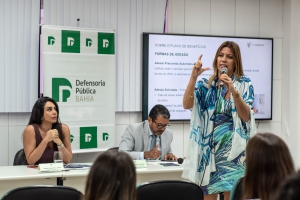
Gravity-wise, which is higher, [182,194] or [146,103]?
[146,103]

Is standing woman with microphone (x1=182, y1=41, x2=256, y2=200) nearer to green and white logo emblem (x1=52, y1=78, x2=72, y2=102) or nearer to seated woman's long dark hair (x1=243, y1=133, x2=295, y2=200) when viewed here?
seated woman's long dark hair (x1=243, y1=133, x2=295, y2=200)

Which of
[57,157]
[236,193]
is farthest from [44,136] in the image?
[236,193]

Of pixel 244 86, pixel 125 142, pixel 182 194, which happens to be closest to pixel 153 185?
pixel 182 194

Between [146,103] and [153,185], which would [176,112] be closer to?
[146,103]

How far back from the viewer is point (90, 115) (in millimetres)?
5406

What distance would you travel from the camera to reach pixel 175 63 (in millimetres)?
5953

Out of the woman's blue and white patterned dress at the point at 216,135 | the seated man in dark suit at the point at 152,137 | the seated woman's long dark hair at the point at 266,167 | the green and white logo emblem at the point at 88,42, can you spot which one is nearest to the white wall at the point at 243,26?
the green and white logo emblem at the point at 88,42

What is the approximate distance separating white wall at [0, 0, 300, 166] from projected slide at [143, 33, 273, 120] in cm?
16

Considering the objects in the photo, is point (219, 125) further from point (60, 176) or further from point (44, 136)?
point (44, 136)

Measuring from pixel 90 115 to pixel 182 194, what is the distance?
123 inches

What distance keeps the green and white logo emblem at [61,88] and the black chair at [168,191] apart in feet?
10.0

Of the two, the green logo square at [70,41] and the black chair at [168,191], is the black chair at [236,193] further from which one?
the green logo square at [70,41]

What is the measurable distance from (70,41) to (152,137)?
1.58 m

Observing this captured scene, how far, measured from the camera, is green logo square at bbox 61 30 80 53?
5250 mm
